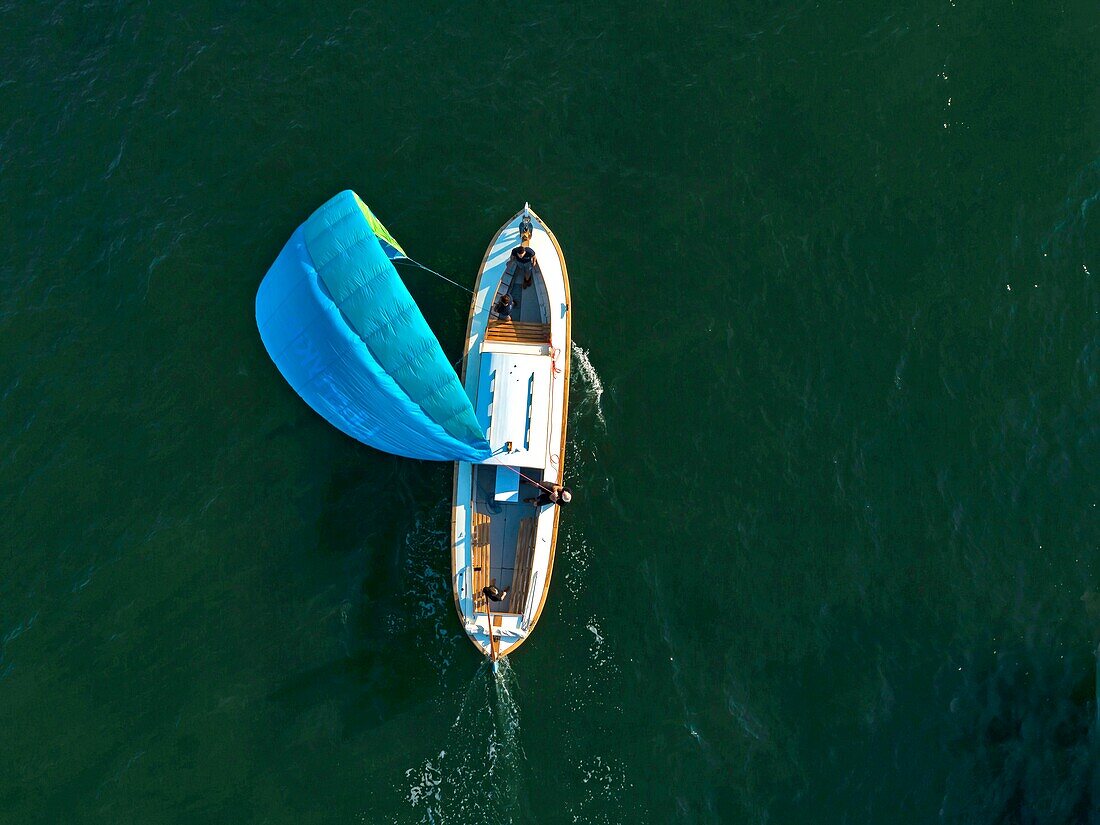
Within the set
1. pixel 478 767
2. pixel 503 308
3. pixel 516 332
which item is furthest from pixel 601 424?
pixel 478 767

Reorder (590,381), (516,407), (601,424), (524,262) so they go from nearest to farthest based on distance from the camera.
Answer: (516,407), (524,262), (601,424), (590,381)

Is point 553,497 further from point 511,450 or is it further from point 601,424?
point 601,424

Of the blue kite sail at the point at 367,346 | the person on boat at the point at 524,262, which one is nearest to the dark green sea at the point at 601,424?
the person on boat at the point at 524,262

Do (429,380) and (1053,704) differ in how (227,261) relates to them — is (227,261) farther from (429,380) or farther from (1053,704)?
(1053,704)

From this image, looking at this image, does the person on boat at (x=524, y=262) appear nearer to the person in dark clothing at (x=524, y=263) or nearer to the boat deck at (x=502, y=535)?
the person in dark clothing at (x=524, y=263)

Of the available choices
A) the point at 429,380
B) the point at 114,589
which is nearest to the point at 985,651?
the point at 429,380

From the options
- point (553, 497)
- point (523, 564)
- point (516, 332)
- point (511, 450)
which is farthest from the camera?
point (516, 332)

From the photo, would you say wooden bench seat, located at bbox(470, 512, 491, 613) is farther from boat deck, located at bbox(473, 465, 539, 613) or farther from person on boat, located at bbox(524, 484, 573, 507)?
person on boat, located at bbox(524, 484, 573, 507)
